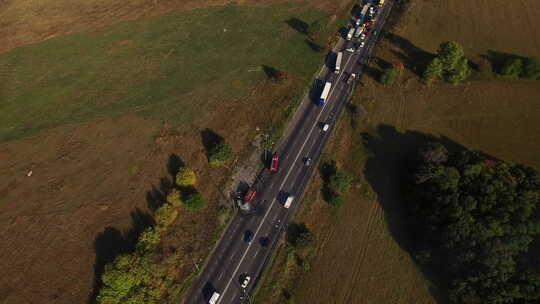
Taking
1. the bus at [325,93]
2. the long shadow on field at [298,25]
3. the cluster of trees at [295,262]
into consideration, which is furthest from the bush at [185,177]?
the long shadow on field at [298,25]

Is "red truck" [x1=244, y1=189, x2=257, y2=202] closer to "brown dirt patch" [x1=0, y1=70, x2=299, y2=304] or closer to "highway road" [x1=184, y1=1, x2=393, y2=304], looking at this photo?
"highway road" [x1=184, y1=1, x2=393, y2=304]

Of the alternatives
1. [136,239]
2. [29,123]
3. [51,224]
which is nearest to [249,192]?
[136,239]

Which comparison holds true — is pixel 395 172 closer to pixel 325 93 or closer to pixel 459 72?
pixel 325 93

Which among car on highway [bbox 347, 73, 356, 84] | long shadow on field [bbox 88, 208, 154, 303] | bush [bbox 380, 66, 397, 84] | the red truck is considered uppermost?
bush [bbox 380, 66, 397, 84]

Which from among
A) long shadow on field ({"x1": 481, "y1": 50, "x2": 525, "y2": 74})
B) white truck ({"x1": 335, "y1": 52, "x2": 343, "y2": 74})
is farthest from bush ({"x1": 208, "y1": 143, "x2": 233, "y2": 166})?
long shadow on field ({"x1": 481, "y1": 50, "x2": 525, "y2": 74})

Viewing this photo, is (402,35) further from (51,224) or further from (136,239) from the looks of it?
(51,224)

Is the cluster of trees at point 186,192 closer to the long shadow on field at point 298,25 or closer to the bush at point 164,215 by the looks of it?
the bush at point 164,215
